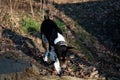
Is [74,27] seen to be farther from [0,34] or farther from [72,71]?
[72,71]

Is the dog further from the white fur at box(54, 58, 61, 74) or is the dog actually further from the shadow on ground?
the shadow on ground

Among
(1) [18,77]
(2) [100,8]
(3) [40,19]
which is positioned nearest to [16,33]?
(3) [40,19]

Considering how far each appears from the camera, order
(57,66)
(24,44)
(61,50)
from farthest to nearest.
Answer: (24,44) < (57,66) < (61,50)

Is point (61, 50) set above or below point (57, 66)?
above

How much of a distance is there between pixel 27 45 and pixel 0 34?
1133 millimetres

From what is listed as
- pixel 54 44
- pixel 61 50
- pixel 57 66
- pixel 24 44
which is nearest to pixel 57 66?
pixel 57 66

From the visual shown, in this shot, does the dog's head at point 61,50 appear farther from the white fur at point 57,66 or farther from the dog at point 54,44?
the white fur at point 57,66

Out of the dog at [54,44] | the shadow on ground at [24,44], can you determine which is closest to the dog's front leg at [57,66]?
the dog at [54,44]

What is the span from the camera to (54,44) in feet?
30.1

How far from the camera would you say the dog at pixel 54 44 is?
902 cm

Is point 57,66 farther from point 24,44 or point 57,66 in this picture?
point 24,44

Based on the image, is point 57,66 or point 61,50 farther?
point 57,66

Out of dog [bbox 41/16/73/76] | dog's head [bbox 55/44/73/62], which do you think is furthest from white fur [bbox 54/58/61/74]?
dog's head [bbox 55/44/73/62]

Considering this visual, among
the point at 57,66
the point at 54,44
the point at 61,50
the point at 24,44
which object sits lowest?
the point at 57,66
